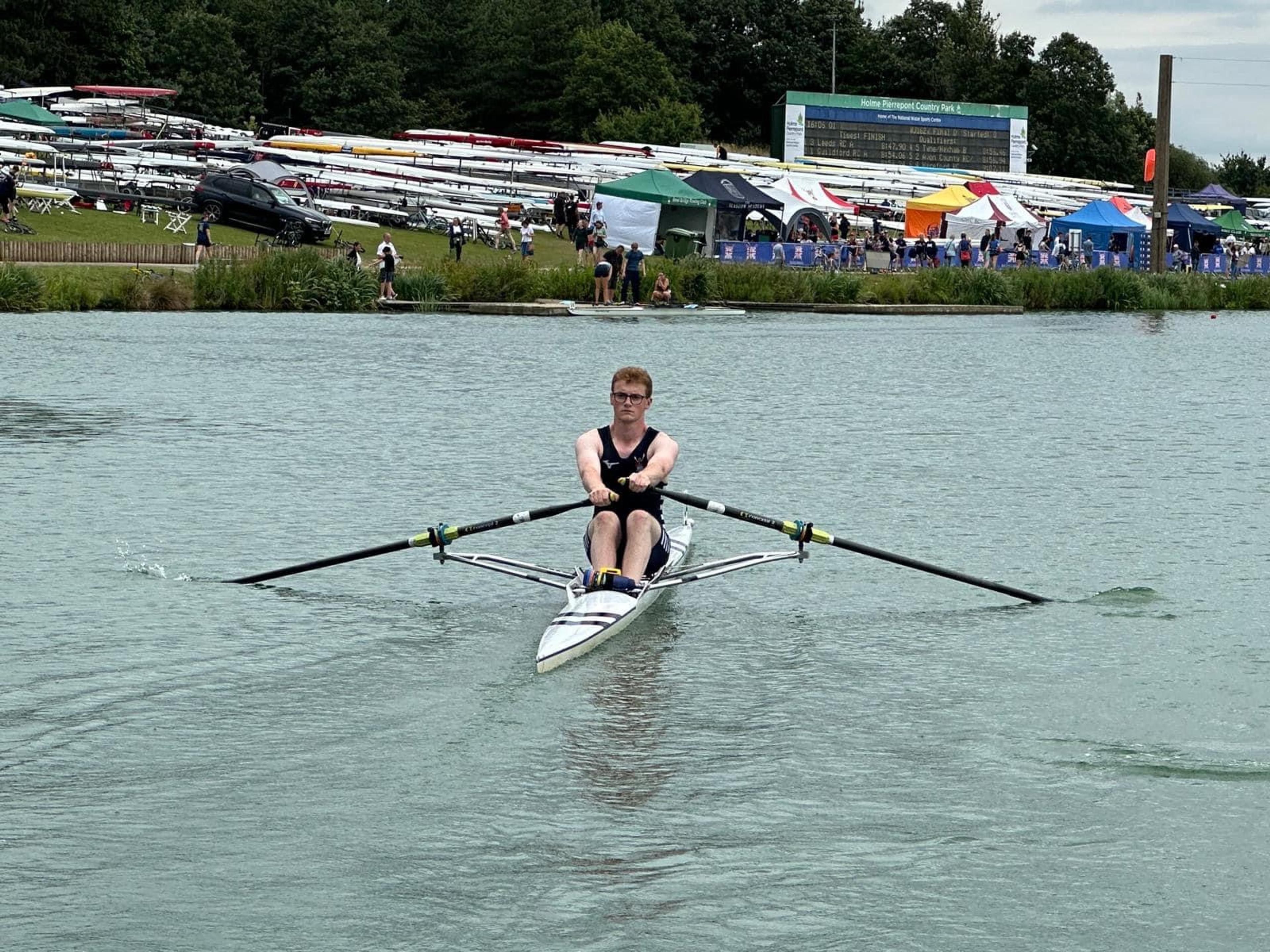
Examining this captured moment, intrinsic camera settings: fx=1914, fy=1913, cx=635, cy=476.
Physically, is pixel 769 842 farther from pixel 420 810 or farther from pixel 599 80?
pixel 599 80

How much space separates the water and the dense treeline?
7041 centimetres

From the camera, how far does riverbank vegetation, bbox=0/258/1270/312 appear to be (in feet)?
141

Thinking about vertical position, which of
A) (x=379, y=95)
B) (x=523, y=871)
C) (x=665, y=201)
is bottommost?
(x=523, y=871)

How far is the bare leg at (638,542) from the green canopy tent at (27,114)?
63.1 meters

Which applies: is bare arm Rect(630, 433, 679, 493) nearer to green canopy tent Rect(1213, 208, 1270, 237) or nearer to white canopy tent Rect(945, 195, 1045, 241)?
white canopy tent Rect(945, 195, 1045, 241)

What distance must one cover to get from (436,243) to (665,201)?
26.6 feet

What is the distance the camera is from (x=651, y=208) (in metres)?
59.4

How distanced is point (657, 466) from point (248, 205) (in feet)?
150

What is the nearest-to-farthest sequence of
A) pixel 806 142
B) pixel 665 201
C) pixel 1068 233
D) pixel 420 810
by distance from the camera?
pixel 420 810 → pixel 665 201 → pixel 1068 233 → pixel 806 142

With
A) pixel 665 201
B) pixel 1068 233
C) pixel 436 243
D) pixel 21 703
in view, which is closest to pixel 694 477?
pixel 21 703

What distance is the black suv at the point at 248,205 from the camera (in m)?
55.3

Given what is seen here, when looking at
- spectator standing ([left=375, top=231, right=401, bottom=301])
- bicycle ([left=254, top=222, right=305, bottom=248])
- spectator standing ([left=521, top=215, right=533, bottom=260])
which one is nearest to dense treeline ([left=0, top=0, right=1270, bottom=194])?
spectator standing ([left=521, top=215, right=533, bottom=260])

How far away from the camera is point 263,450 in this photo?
2178 centimetres

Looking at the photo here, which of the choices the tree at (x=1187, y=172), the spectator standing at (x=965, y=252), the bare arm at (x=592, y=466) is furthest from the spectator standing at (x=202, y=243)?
the tree at (x=1187, y=172)
